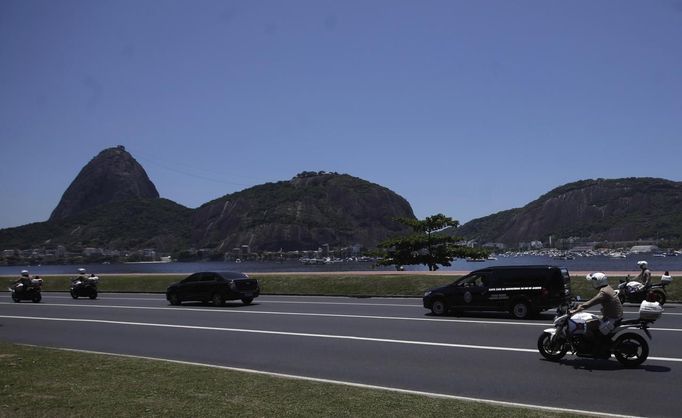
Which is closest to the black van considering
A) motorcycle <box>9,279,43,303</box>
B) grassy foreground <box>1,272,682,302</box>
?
grassy foreground <box>1,272,682,302</box>

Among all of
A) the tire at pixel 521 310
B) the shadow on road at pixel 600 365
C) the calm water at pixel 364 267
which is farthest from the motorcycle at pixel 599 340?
the calm water at pixel 364 267

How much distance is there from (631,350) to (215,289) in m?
19.1

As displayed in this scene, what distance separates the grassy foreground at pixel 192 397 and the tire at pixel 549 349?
4304 mm

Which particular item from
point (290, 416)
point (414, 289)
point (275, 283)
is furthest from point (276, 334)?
point (275, 283)

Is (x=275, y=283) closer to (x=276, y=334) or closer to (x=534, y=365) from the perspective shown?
(x=276, y=334)

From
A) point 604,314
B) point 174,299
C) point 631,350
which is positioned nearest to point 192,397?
point 604,314

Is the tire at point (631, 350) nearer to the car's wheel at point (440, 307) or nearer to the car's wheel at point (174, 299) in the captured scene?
the car's wheel at point (440, 307)

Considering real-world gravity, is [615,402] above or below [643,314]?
below

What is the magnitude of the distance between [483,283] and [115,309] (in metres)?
15.3

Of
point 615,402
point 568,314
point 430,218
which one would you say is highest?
point 430,218

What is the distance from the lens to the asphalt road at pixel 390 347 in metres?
9.38

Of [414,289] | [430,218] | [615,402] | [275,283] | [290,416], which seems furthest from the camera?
[430,218]

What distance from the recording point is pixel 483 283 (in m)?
19.9

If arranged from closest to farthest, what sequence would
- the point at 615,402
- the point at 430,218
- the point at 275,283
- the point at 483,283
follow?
the point at 615,402
the point at 483,283
the point at 275,283
the point at 430,218
